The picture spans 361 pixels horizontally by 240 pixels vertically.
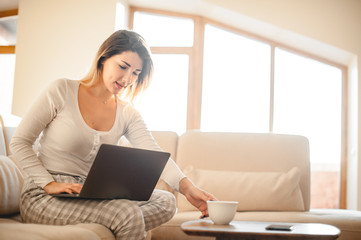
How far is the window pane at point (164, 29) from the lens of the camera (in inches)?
212

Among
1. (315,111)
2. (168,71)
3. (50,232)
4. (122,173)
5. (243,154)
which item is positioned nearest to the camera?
(50,232)

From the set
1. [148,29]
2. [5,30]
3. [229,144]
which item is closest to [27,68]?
[5,30]

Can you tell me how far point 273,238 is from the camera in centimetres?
124

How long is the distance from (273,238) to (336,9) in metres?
4.11

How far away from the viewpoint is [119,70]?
169 cm

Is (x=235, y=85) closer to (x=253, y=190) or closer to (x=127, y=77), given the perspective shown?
(x=253, y=190)

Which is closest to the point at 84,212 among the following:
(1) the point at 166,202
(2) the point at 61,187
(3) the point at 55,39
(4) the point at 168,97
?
(2) the point at 61,187

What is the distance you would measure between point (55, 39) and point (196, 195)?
13.6 ft

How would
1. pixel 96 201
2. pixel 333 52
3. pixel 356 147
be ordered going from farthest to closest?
1. pixel 333 52
2. pixel 356 147
3. pixel 96 201

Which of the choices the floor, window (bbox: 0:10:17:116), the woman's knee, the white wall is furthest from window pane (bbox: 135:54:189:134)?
the woman's knee

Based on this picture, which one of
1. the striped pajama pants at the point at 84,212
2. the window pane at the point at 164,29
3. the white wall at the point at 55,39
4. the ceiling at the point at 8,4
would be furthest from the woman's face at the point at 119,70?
the ceiling at the point at 8,4

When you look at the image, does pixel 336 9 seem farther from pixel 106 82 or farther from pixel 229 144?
pixel 106 82

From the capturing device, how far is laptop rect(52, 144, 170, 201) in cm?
127

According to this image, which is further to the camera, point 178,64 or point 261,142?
point 178,64
